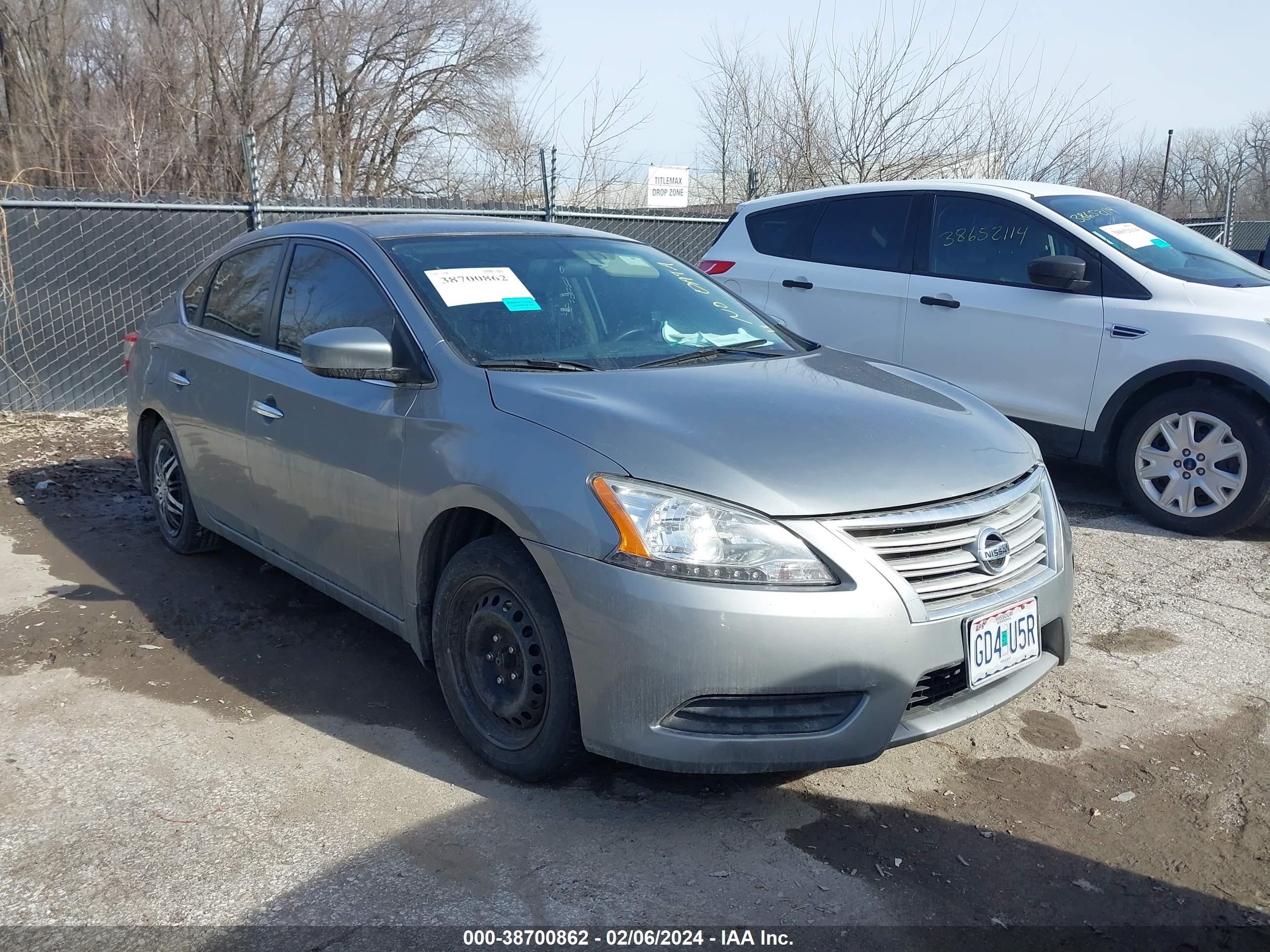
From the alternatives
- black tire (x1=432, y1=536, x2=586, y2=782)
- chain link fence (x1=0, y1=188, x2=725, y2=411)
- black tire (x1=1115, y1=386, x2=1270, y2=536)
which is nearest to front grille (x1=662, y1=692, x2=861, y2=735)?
black tire (x1=432, y1=536, x2=586, y2=782)

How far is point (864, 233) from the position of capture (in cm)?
695

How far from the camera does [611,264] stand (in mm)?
4281

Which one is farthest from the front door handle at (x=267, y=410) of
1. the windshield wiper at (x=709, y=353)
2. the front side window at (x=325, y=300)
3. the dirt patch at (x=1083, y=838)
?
the dirt patch at (x=1083, y=838)

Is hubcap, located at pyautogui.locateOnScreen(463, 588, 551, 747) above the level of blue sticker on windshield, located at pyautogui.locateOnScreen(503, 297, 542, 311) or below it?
below

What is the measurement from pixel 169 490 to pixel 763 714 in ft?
12.4

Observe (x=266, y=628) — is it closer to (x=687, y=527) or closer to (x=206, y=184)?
(x=687, y=527)

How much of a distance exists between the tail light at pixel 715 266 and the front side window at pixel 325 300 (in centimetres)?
360

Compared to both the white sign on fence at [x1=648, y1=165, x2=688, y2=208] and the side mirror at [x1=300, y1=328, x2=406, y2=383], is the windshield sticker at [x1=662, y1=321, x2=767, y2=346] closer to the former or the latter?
the side mirror at [x1=300, y1=328, x2=406, y2=383]

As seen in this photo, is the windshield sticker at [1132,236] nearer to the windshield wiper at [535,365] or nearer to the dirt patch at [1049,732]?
the dirt patch at [1049,732]

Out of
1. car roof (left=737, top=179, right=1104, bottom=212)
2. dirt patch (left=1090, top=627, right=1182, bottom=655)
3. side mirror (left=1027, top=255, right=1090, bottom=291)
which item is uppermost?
car roof (left=737, top=179, right=1104, bottom=212)

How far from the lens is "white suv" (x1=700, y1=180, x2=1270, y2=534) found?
559 centimetres

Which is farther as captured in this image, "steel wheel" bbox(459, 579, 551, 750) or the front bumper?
"steel wheel" bbox(459, 579, 551, 750)

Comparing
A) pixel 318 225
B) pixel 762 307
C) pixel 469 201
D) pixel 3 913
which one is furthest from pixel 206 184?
pixel 3 913

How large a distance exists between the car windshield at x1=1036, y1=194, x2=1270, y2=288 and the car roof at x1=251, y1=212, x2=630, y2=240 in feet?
10.1
